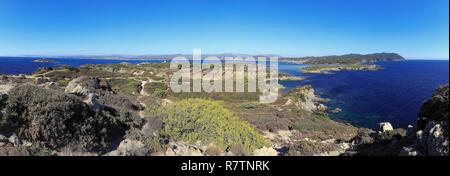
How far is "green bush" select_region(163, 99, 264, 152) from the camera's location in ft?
37.4

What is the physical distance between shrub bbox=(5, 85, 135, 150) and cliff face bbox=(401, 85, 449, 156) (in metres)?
10.0

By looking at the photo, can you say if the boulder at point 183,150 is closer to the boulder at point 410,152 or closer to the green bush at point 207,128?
the green bush at point 207,128

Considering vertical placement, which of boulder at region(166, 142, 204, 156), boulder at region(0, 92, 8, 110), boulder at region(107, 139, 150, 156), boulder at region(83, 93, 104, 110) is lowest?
boulder at region(166, 142, 204, 156)

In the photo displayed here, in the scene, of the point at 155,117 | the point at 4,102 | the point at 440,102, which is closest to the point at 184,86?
the point at 155,117

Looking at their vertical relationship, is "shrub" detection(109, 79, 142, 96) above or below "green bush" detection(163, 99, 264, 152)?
below

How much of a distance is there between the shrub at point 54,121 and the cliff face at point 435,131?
1004 centimetres

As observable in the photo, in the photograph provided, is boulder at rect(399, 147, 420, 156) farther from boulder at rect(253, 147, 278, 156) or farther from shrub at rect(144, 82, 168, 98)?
shrub at rect(144, 82, 168, 98)

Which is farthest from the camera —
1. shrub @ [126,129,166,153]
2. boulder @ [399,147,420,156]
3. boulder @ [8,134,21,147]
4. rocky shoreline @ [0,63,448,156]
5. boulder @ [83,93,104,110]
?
boulder @ [83,93,104,110]

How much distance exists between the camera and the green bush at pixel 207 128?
11.4m

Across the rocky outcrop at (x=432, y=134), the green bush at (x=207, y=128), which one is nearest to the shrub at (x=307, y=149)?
the green bush at (x=207, y=128)

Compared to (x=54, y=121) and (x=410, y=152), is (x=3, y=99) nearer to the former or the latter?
(x=54, y=121)

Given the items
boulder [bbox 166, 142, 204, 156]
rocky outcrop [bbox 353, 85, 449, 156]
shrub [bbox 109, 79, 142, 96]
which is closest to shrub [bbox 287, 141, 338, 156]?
rocky outcrop [bbox 353, 85, 449, 156]
